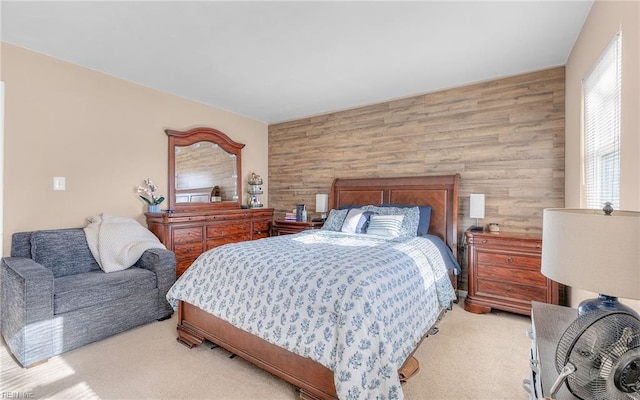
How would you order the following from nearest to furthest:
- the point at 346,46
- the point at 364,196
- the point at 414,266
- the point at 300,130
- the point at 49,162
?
1. the point at 414,266
2. the point at 346,46
3. the point at 49,162
4. the point at 364,196
5. the point at 300,130

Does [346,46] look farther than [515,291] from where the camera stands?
No

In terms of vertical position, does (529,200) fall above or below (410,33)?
→ below

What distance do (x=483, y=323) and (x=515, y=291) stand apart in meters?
0.47

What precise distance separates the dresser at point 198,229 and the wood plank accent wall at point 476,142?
1.33 m

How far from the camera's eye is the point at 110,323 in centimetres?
254

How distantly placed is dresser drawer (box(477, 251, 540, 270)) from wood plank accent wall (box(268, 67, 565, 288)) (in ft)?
1.67

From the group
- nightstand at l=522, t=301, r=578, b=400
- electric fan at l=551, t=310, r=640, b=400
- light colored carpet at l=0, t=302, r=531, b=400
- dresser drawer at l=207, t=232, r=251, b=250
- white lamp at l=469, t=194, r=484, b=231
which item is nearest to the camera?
electric fan at l=551, t=310, r=640, b=400

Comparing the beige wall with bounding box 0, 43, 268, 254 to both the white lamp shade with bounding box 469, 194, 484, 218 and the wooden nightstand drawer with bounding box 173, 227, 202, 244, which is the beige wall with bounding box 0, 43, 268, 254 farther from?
the white lamp shade with bounding box 469, 194, 484, 218

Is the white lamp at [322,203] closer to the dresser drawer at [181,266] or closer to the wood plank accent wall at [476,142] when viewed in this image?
the wood plank accent wall at [476,142]

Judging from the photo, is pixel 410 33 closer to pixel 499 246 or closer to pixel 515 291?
pixel 499 246

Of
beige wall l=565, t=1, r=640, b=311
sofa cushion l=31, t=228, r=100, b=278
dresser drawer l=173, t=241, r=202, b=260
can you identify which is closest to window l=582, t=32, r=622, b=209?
beige wall l=565, t=1, r=640, b=311

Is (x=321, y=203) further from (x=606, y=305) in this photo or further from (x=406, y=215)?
(x=606, y=305)

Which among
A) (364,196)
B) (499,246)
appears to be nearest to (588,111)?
(499,246)

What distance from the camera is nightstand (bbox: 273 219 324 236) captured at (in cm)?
439
